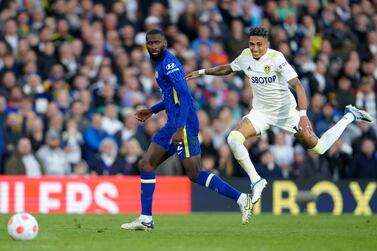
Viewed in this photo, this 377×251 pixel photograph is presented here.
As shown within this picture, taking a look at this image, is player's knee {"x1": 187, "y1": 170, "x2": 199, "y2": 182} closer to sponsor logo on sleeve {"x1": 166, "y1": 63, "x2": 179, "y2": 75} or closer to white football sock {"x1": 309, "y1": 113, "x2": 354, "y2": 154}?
sponsor logo on sleeve {"x1": 166, "y1": 63, "x2": 179, "y2": 75}

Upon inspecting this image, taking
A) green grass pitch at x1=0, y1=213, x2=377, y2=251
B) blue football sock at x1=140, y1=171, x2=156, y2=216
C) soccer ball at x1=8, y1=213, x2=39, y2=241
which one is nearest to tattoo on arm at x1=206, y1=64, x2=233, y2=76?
blue football sock at x1=140, y1=171, x2=156, y2=216

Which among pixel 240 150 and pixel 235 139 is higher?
pixel 235 139

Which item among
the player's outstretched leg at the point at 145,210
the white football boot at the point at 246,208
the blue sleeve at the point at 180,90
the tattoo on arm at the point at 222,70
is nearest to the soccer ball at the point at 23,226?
the player's outstretched leg at the point at 145,210

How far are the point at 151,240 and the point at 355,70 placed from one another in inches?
521

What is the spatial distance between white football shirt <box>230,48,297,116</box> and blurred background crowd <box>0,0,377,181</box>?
19.4 feet

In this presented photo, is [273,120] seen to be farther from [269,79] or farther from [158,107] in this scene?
[158,107]

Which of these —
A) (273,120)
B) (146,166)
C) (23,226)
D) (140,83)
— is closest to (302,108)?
(273,120)

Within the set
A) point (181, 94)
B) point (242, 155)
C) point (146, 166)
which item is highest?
point (181, 94)

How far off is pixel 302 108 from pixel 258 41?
113 centimetres

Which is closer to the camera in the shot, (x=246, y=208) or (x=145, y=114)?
(x=246, y=208)

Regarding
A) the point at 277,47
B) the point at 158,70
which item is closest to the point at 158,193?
the point at 277,47

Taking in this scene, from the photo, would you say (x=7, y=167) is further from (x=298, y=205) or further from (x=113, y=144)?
(x=298, y=205)

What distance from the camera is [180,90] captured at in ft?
40.6

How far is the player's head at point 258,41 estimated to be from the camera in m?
13.3
